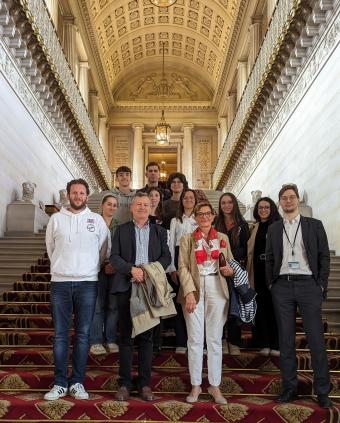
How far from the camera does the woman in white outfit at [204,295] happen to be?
4.11 metres

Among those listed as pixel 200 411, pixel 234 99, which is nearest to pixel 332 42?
pixel 200 411

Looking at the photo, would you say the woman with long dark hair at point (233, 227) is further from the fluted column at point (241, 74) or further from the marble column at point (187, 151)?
the marble column at point (187, 151)

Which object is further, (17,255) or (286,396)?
(17,255)

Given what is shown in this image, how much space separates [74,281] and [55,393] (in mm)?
899

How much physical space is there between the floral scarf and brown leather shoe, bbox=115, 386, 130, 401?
3.93 ft

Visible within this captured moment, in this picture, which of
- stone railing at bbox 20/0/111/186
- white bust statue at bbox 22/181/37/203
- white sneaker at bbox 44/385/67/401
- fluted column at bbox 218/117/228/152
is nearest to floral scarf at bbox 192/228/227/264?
white sneaker at bbox 44/385/67/401

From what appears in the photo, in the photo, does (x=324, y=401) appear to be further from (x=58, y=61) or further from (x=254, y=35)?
(x=254, y=35)

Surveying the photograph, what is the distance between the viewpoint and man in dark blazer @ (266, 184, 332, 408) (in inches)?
162

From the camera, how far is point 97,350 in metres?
4.90

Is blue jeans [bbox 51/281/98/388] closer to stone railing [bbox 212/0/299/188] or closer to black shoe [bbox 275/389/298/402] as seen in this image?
black shoe [bbox 275/389/298/402]

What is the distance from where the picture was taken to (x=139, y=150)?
27.6 m

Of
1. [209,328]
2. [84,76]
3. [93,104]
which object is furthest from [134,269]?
[93,104]

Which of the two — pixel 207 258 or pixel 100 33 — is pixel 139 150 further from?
pixel 207 258

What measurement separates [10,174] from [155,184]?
17.0 ft
